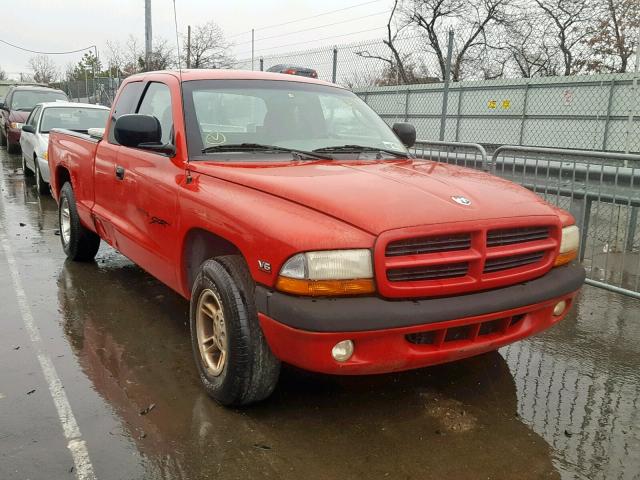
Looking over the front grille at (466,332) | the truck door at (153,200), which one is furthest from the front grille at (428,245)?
the truck door at (153,200)

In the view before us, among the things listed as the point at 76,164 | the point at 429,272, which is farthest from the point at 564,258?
the point at 76,164

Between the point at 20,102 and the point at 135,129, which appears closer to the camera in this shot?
the point at 135,129

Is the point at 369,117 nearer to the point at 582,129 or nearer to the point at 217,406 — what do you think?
the point at 217,406

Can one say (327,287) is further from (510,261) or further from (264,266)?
(510,261)

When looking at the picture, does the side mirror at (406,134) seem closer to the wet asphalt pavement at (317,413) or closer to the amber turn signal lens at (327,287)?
the wet asphalt pavement at (317,413)

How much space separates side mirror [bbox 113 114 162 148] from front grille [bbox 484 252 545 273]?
2.22m

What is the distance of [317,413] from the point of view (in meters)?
3.19

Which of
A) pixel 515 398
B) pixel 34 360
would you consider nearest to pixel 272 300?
pixel 515 398

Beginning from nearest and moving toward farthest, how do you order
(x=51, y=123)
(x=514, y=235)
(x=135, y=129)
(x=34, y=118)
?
(x=514, y=235)
(x=135, y=129)
(x=51, y=123)
(x=34, y=118)

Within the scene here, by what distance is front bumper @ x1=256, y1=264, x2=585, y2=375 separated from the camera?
2.54 metres

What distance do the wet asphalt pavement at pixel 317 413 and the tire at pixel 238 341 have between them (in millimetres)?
182

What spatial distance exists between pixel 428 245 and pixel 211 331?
1391mm

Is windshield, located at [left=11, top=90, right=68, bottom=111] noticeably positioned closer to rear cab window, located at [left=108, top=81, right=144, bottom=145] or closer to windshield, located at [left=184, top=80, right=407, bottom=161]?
rear cab window, located at [left=108, top=81, right=144, bottom=145]

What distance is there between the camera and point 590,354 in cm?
411
